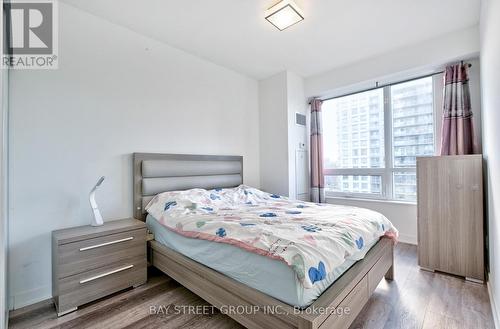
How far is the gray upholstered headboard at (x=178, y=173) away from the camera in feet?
8.48

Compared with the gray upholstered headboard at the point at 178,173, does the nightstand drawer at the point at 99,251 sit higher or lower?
lower

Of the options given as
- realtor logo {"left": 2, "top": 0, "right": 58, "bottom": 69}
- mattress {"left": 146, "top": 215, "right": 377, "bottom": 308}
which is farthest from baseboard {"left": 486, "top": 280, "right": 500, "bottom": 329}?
realtor logo {"left": 2, "top": 0, "right": 58, "bottom": 69}

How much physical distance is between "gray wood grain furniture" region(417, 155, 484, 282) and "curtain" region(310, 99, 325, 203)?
1575mm

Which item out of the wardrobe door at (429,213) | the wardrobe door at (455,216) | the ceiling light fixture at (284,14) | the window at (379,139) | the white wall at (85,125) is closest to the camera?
the white wall at (85,125)

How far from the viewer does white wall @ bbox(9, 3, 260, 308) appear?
196 centimetres

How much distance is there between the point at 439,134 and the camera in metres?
3.06

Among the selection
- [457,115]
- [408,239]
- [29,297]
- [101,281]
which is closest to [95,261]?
[101,281]

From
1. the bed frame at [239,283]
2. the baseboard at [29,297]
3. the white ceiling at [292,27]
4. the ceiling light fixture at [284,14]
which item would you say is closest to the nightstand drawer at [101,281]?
the bed frame at [239,283]

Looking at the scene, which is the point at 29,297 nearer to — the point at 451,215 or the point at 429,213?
the point at 429,213

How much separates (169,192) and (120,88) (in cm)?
125

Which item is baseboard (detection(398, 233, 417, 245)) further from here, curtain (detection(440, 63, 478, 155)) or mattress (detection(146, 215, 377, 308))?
mattress (detection(146, 215, 377, 308))

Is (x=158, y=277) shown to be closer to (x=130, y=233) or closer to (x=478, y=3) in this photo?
(x=130, y=233)

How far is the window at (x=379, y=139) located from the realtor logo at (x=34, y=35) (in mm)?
3844

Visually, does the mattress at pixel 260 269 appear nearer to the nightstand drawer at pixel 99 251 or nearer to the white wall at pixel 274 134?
the nightstand drawer at pixel 99 251
